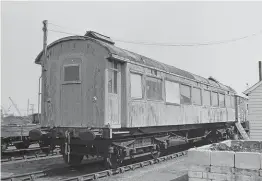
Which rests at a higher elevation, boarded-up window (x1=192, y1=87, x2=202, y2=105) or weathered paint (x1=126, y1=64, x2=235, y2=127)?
boarded-up window (x1=192, y1=87, x2=202, y2=105)

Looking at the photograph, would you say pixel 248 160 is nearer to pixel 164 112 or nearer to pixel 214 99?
pixel 164 112

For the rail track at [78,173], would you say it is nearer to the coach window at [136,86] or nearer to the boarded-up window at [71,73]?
the coach window at [136,86]

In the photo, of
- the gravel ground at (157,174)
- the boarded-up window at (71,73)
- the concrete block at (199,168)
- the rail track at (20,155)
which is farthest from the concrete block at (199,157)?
the rail track at (20,155)

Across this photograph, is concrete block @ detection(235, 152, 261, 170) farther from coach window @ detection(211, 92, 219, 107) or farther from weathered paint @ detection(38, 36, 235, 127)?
coach window @ detection(211, 92, 219, 107)

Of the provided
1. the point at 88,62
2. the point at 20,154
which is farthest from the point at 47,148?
the point at 20,154

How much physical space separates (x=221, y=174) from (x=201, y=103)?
302 inches

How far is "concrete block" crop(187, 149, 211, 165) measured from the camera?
644cm

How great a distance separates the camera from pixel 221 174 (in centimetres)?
626

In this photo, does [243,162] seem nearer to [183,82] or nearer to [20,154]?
[183,82]

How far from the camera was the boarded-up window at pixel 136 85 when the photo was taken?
8984mm

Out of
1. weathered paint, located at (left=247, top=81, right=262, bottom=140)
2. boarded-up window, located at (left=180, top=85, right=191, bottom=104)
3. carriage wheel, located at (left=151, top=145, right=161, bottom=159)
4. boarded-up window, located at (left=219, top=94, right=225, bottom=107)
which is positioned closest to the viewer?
carriage wheel, located at (left=151, top=145, right=161, bottom=159)

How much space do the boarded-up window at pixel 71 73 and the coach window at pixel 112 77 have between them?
96cm

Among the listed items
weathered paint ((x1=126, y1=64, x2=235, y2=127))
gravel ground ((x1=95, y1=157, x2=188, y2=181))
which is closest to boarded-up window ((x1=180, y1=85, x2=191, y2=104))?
weathered paint ((x1=126, y1=64, x2=235, y2=127))

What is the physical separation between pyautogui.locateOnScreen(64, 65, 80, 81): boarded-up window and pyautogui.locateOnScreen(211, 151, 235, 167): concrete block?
4373 millimetres
